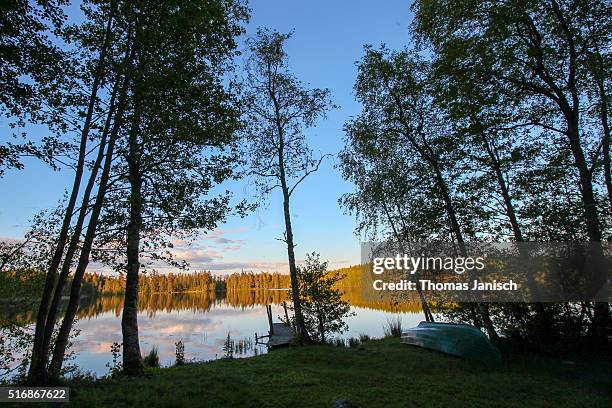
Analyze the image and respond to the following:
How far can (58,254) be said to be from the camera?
294 inches

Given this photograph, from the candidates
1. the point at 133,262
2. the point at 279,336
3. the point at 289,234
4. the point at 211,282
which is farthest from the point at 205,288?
the point at 133,262

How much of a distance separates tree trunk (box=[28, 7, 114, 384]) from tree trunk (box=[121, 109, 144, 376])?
1.09 m

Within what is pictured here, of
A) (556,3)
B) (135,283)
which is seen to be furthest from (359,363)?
(556,3)

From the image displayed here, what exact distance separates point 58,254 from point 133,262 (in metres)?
3.21

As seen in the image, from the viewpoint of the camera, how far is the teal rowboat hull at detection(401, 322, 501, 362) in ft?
37.6

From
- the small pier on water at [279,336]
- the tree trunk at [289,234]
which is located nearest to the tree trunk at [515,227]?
the tree trunk at [289,234]

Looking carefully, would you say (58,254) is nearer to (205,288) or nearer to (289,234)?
(289,234)

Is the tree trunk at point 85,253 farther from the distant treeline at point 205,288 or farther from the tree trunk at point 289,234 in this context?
the distant treeline at point 205,288

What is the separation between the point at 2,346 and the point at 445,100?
17.0 meters

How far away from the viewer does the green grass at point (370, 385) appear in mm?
6832

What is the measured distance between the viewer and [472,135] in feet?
47.2

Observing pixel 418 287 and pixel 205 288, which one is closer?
pixel 418 287
